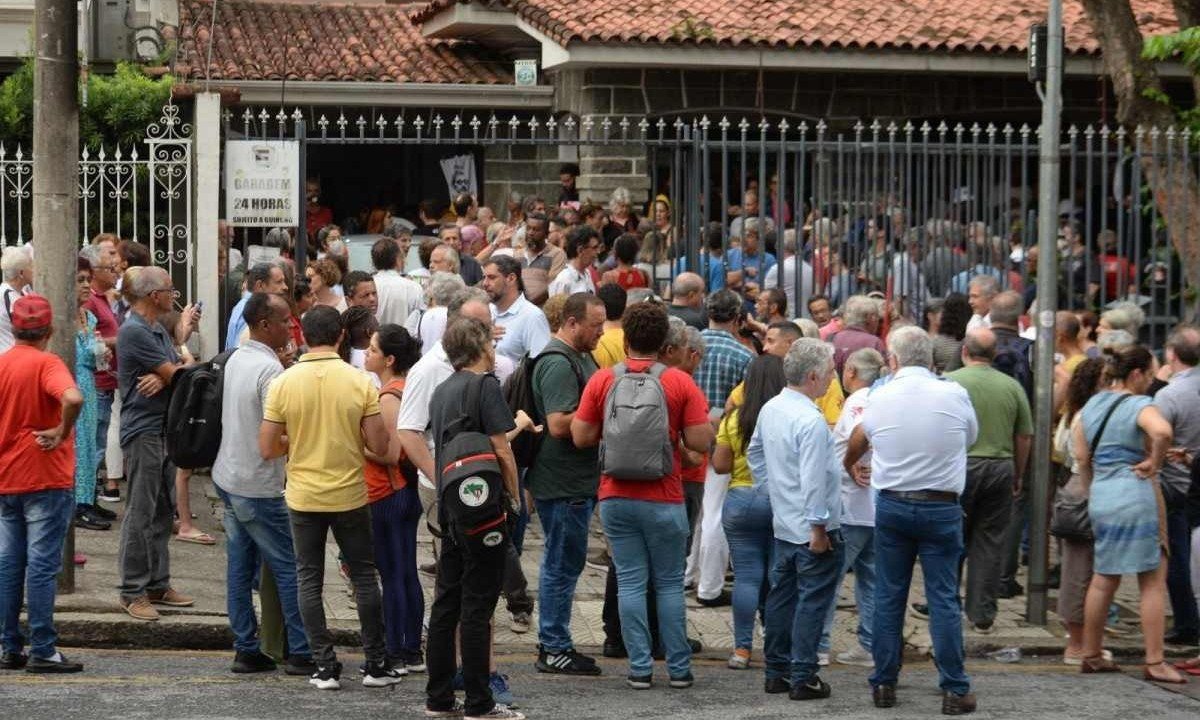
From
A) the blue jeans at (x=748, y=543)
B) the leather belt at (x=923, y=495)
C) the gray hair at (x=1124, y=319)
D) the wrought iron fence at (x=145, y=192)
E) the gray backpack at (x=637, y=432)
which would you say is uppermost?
the wrought iron fence at (x=145, y=192)

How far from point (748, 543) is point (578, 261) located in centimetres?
454

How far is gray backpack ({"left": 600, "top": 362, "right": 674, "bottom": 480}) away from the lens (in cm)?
869

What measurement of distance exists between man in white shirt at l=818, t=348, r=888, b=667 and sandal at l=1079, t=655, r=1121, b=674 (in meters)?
1.11

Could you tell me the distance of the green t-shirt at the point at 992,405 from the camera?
10383mm

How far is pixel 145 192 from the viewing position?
546 inches

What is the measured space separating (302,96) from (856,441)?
12601 mm

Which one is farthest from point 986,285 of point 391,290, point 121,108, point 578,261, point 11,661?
point 11,661

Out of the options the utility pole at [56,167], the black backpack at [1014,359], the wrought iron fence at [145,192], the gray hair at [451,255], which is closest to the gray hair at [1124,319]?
the black backpack at [1014,359]

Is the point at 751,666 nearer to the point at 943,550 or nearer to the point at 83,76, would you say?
the point at 943,550

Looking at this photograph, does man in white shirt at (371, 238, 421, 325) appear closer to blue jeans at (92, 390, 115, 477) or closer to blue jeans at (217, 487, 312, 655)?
blue jeans at (92, 390, 115, 477)

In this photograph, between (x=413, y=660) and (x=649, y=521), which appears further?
(x=413, y=660)

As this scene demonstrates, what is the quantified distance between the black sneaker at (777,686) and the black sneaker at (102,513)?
16.3ft

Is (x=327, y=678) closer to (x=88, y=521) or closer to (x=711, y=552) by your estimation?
(x=711, y=552)

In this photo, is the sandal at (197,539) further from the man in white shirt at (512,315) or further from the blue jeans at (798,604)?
the blue jeans at (798,604)
